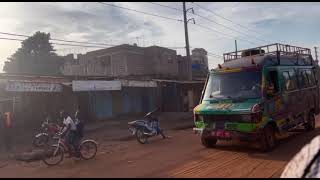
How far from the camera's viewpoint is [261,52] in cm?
1440

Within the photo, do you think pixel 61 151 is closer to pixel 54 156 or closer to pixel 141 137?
pixel 54 156

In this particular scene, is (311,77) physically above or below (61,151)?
above

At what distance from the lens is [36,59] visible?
5231 centimetres

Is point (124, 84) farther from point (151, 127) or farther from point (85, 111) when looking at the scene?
point (151, 127)

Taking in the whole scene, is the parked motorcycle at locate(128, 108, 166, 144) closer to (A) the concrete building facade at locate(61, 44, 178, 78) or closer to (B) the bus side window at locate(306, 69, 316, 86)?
(B) the bus side window at locate(306, 69, 316, 86)

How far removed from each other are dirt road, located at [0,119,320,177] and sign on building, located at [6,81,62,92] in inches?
254

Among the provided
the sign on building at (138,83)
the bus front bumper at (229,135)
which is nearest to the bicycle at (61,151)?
the bus front bumper at (229,135)

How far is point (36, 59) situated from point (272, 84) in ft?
146

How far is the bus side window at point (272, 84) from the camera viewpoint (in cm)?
1210

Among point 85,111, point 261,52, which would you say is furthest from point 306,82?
point 85,111

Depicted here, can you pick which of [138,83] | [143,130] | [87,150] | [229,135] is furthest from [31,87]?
[229,135]

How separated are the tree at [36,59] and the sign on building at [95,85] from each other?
2517 cm

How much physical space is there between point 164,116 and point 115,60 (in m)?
17.2

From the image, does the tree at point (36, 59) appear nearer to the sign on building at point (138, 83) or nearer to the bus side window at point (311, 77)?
the sign on building at point (138, 83)
